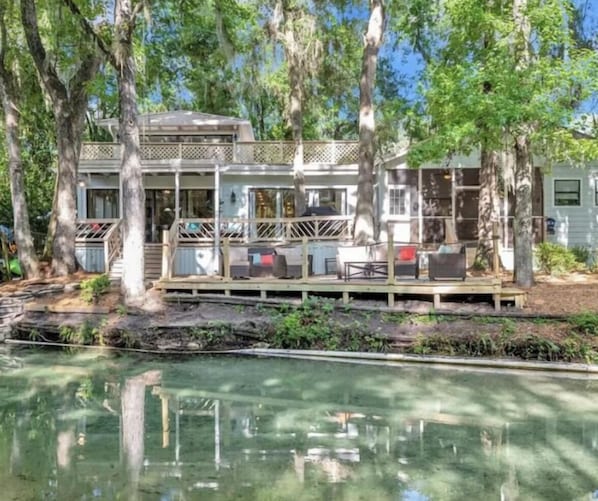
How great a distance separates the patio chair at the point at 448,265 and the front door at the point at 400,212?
17.9ft

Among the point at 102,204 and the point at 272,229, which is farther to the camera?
the point at 102,204

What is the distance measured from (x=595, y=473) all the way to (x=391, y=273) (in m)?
5.36

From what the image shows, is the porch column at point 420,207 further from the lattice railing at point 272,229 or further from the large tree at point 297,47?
the large tree at point 297,47

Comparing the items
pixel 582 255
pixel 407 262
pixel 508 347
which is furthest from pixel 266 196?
pixel 508 347

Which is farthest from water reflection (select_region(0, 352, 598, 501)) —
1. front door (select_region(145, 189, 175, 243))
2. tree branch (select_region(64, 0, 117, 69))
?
front door (select_region(145, 189, 175, 243))

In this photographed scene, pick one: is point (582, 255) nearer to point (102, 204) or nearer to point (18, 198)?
point (18, 198)

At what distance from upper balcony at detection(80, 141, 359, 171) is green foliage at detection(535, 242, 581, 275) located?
6167 millimetres

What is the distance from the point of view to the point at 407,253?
394 inches

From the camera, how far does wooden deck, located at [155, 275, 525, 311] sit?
362 inches

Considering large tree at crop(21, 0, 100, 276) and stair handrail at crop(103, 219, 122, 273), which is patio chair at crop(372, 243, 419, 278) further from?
large tree at crop(21, 0, 100, 276)

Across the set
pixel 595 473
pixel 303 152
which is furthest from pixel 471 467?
pixel 303 152

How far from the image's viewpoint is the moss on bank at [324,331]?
8.30 m

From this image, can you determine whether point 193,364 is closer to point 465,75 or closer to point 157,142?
point 465,75

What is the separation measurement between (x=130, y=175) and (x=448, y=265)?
6.39m
